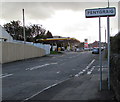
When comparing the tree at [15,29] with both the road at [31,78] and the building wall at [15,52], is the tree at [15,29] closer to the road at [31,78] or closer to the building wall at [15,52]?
the building wall at [15,52]

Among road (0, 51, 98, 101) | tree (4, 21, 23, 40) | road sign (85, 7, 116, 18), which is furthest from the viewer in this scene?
tree (4, 21, 23, 40)

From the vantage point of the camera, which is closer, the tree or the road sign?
the road sign

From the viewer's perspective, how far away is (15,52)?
28844mm

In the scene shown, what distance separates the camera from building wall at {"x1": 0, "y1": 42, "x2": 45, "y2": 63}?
84.3 ft

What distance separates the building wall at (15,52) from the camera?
25688 millimetres

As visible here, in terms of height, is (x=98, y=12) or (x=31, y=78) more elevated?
(x=98, y=12)

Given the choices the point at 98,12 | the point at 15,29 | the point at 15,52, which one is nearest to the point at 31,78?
the point at 98,12

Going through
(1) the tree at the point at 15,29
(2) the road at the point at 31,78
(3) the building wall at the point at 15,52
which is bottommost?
(2) the road at the point at 31,78

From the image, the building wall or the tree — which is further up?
the tree

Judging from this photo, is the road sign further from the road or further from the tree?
the tree

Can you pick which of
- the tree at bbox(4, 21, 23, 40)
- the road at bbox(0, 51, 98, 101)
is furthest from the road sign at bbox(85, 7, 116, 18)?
the tree at bbox(4, 21, 23, 40)

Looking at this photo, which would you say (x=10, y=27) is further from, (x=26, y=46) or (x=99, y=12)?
(x=99, y=12)

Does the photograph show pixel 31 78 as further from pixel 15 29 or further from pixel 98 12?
pixel 15 29

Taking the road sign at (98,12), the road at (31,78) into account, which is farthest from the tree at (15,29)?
the road sign at (98,12)
